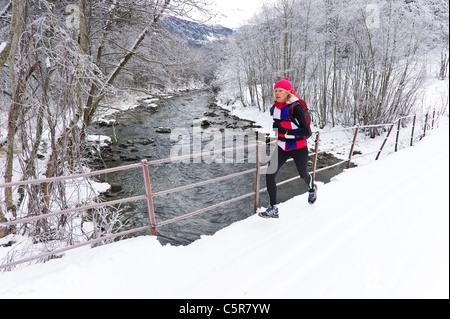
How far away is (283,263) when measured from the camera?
2.47 meters

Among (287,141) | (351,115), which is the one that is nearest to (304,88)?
(351,115)

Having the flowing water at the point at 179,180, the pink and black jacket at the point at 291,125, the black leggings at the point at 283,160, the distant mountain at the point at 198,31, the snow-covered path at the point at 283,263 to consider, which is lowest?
the flowing water at the point at 179,180

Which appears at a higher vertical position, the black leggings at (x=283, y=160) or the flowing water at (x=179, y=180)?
the black leggings at (x=283, y=160)

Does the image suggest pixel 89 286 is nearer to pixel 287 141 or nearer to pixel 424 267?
pixel 287 141

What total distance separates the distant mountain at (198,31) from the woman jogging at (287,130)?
3074 mm

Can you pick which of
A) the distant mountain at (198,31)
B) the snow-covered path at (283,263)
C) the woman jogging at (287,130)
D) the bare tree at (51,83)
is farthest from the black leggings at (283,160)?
the distant mountain at (198,31)

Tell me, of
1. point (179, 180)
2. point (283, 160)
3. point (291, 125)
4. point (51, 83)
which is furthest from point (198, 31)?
point (179, 180)

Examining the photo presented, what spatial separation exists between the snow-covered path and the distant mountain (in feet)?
13.4

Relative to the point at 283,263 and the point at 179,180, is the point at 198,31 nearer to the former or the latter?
the point at 283,263

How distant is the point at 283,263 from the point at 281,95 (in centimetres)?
188

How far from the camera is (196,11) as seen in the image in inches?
201

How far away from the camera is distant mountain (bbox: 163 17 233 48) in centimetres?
529

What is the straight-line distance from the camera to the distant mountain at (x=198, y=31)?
5.29 metres

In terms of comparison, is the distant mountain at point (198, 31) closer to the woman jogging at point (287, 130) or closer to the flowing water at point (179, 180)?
the flowing water at point (179, 180)
